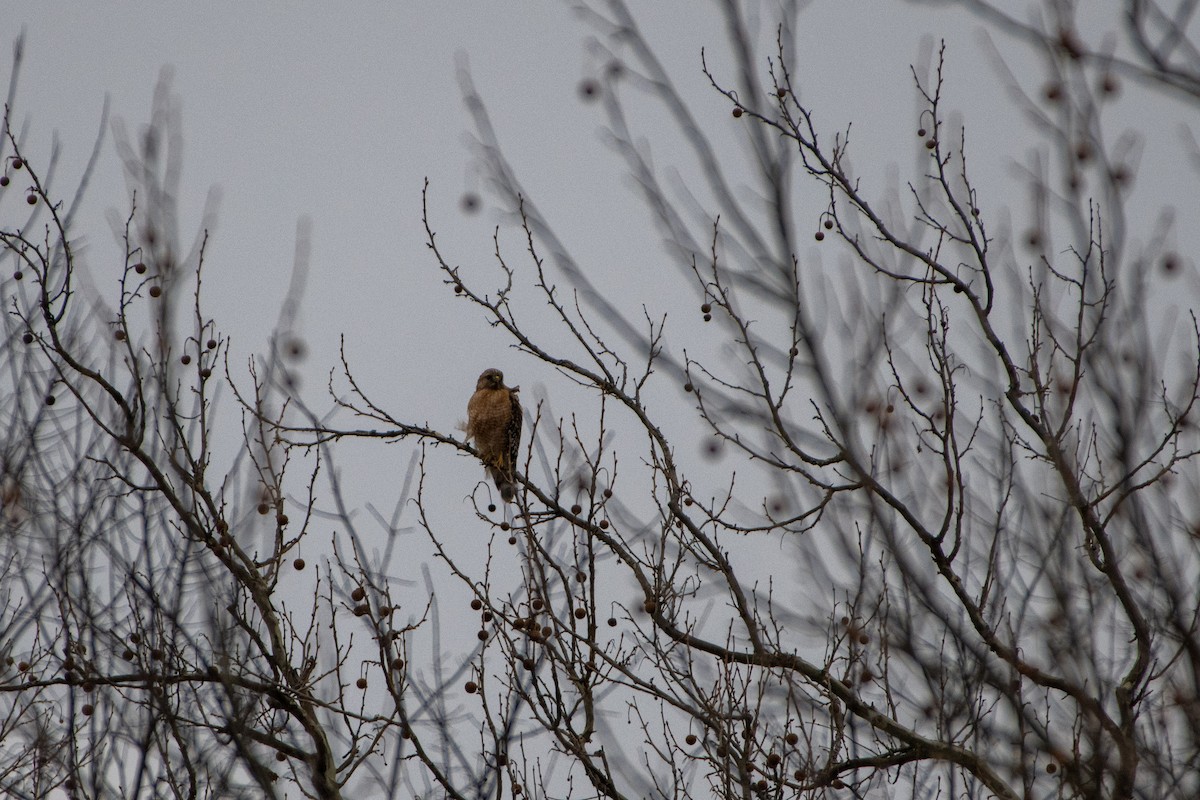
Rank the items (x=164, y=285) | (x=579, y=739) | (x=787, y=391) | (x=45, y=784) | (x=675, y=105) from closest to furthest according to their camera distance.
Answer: (x=675, y=105) → (x=164, y=285) → (x=579, y=739) → (x=787, y=391) → (x=45, y=784)

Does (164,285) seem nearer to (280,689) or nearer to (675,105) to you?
(280,689)

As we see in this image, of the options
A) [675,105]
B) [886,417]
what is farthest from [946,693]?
[675,105]

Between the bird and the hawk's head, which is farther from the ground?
the hawk's head

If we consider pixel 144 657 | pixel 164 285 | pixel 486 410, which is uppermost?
pixel 486 410

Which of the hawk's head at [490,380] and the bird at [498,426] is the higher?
the hawk's head at [490,380]

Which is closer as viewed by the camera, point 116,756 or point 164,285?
point 164,285

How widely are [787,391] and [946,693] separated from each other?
1.27 metres

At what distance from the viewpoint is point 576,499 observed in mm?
5449

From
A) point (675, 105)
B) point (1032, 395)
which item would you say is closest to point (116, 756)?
point (675, 105)

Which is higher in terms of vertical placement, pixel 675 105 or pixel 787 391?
pixel 787 391

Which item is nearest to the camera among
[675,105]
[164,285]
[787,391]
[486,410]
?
[675,105]

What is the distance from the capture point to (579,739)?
13.8 ft

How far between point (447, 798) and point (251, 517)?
1383 millimetres

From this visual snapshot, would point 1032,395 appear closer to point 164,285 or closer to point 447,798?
point 447,798
